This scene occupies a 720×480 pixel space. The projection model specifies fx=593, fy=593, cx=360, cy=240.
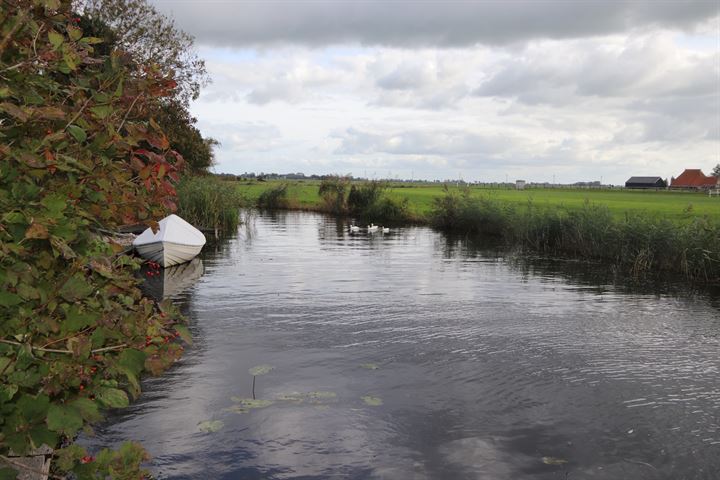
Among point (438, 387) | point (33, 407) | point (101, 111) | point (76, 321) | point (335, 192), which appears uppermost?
point (335, 192)

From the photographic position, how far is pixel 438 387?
33.0 ft

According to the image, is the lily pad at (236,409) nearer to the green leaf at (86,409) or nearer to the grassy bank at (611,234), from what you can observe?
the green leaf at (86,409)

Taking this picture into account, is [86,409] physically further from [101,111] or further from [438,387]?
[438,387]

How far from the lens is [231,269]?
23.7 metres

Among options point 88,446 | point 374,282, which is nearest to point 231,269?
point 374,282

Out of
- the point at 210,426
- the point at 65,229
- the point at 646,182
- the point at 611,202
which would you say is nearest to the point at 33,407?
the point at 65,229

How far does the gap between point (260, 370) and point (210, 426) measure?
2.48 metres

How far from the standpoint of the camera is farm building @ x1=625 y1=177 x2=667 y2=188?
16601 cm

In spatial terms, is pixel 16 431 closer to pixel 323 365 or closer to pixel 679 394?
pixel 323 365

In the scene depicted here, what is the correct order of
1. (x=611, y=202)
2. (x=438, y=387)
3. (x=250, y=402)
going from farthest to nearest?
(x=611, y=202), (x=438, y=387), (x=250, y=402)

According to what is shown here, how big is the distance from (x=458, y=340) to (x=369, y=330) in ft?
6.86

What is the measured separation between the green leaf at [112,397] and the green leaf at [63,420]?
0.28 metres

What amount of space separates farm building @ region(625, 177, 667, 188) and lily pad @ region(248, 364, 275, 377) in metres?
176

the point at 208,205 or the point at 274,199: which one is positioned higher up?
the point at 274,199
